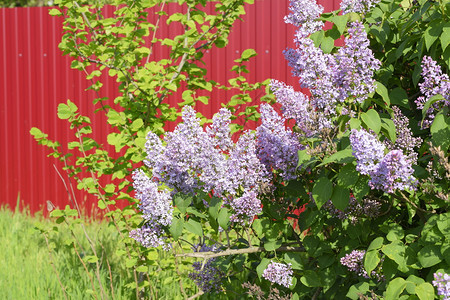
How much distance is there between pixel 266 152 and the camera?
251cm

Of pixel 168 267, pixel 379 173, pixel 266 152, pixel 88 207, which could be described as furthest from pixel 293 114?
pixel 88 207

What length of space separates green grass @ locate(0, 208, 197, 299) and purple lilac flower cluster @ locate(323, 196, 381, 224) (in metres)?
1.09

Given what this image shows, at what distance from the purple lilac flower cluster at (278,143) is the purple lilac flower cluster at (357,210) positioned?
25cm

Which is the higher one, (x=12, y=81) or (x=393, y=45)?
(x=393, y=45)

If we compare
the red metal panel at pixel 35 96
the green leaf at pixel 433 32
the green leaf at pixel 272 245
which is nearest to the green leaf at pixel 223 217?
the green leaf at pixel 272 245

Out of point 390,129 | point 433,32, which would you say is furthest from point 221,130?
point 433,32

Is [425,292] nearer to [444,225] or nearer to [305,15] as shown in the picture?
[444,225]

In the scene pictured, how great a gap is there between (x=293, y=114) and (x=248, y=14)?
14.3 ft

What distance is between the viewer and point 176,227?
7.79 feet

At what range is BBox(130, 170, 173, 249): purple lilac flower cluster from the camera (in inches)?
91.8

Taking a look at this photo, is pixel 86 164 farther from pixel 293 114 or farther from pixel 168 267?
pixel 293 114

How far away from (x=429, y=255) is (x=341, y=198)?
0.36 m

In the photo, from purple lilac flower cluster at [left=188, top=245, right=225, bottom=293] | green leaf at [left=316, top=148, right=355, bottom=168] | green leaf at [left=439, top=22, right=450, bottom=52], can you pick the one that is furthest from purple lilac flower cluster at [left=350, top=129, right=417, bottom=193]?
purple lilac flower cluster at [left=188, top=245, right=225, bottom=293]

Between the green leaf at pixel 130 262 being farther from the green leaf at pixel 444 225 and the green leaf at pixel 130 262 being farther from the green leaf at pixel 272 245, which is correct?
the green leaf at pixel 444 225
